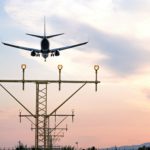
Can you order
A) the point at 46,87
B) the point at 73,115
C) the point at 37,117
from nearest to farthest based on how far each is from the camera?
the point at 37,117 → the point at 46,87 → the point at 73,115

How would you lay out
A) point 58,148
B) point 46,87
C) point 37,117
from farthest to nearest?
point 58,148
point 46,87
point 37,117

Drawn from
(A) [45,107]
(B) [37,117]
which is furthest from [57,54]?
(B) [37,117]

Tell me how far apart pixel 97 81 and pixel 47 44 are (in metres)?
49.8

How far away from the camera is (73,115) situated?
68875mm

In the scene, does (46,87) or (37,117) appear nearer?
(37,117)

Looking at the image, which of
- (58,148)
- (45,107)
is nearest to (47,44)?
(58,148)

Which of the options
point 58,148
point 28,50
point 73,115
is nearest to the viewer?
point 73,115

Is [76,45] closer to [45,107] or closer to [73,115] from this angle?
[73,115]

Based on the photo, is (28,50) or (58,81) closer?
(58,81)

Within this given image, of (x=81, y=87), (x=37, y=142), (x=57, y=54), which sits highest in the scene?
(x=57, y=54)

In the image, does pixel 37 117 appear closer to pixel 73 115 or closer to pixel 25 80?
pixel 25 80

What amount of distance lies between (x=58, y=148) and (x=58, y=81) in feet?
124

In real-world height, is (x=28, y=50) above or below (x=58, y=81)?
above

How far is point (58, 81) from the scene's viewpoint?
43.0 metres
